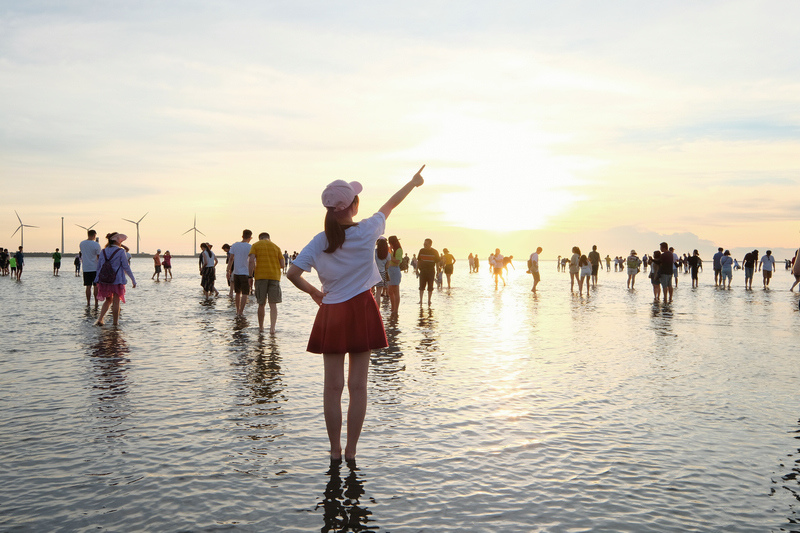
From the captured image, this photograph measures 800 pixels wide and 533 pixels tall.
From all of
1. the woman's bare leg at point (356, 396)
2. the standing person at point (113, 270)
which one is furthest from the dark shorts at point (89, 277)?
the woman's bare leg at point (356, 396)

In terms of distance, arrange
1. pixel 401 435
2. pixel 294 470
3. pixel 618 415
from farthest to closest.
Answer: pixel 618 415
pixel 401 435
pixel 294 470

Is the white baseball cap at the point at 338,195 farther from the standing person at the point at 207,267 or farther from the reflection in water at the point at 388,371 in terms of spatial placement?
the standing person at the point at 207,267

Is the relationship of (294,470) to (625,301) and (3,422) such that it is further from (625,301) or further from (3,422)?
(625,301)

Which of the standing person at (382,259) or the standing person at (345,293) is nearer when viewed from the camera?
the standing person at (345,293)

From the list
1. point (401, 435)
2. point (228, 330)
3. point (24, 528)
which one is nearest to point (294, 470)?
point (401, 435)

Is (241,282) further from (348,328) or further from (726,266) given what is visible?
(726,266)

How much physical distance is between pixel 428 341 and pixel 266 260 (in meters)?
3.58

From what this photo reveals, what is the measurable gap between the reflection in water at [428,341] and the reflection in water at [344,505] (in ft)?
14.1

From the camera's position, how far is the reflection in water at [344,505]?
3551 mm

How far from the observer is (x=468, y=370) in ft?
28.3

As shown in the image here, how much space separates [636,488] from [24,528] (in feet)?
12.2

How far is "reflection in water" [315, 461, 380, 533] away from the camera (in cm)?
355

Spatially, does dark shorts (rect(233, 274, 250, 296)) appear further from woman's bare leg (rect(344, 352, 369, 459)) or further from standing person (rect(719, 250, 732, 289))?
standing person (rect(719, 250, 732, 289))

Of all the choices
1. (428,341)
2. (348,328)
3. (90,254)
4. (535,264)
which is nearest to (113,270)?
(90,254)
